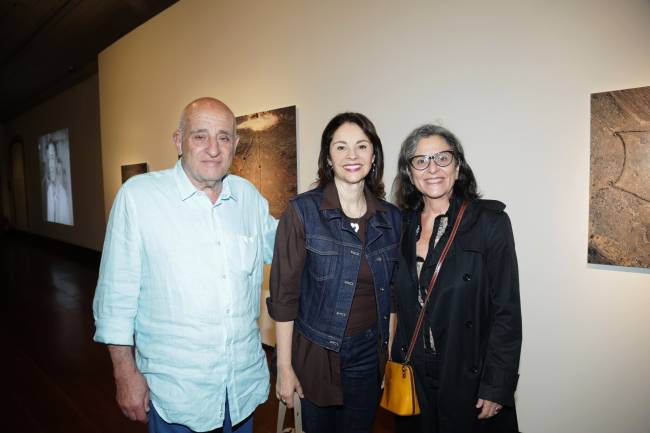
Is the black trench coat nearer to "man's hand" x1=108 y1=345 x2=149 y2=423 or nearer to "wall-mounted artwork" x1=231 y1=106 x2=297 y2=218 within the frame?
"man's hand" x1=108 y1=345 x2=149 y2=423

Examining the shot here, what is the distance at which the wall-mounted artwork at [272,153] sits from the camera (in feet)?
12.9

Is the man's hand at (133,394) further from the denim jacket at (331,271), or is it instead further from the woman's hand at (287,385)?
the denim jacket at (331,271)

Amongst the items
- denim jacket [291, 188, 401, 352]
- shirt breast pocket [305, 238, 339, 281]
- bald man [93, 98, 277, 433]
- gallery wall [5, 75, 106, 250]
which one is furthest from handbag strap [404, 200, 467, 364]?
gallery wall [5, 75, 106, 250]

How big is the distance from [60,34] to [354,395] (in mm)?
8927

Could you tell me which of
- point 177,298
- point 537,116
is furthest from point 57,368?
point 537,116

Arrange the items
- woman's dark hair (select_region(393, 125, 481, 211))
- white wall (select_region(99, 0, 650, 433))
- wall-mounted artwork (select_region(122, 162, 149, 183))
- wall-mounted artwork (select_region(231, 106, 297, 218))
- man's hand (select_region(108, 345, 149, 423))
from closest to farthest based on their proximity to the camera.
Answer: man's hand (select_region(108, 345, 149, 423)) < woman's dark hair (select_region(393, 125, 481, 211)) < white wall (select_region(99, 0, 650, 433)) < wall-mounted artwork (select_region(231, 106, 297, 218)) < wall-mounted artwork (select_region(122, 162, 149, 183))

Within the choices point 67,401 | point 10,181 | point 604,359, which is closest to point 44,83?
point 10,181

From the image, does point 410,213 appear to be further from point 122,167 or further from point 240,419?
point 122,167

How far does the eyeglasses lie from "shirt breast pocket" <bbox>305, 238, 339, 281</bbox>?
629mm

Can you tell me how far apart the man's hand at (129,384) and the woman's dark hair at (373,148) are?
4.07 feet

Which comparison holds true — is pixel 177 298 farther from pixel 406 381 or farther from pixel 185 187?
pixel 406 381

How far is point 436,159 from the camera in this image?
6.17ft

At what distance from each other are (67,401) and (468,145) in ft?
13.9

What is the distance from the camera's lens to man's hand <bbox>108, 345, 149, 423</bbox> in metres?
1.59
